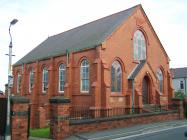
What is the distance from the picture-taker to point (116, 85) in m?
24.4

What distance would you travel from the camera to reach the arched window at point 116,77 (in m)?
24.2

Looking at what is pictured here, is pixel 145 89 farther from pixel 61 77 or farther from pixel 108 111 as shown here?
pixel 61 77

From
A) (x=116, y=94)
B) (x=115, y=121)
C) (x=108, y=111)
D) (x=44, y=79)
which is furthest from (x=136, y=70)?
(x=44, y=79)

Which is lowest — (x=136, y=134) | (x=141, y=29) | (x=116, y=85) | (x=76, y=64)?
(x=136, y=134)

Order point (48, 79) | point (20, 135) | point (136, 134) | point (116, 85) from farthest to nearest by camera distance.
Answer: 1. point (48, 79)
2. point (116, 85)
3. point (136, 134)
4. point (20, 135)

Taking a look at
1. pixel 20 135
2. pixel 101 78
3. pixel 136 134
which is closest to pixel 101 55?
pixel 101 78

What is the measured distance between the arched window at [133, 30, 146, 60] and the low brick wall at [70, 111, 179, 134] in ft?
21.6

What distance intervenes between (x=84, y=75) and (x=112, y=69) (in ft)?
8.84

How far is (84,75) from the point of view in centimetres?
2500

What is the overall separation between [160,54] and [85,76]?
10.1m

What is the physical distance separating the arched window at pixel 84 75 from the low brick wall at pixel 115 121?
20.2 feet

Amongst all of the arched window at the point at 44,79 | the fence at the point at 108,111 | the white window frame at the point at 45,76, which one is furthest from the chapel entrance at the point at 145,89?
the arched window at the point at 44,79

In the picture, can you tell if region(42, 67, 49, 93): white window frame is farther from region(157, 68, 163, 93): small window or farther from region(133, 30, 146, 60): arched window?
region(157, 68, 163, 93): small window

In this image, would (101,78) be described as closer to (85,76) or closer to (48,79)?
(85,76)
